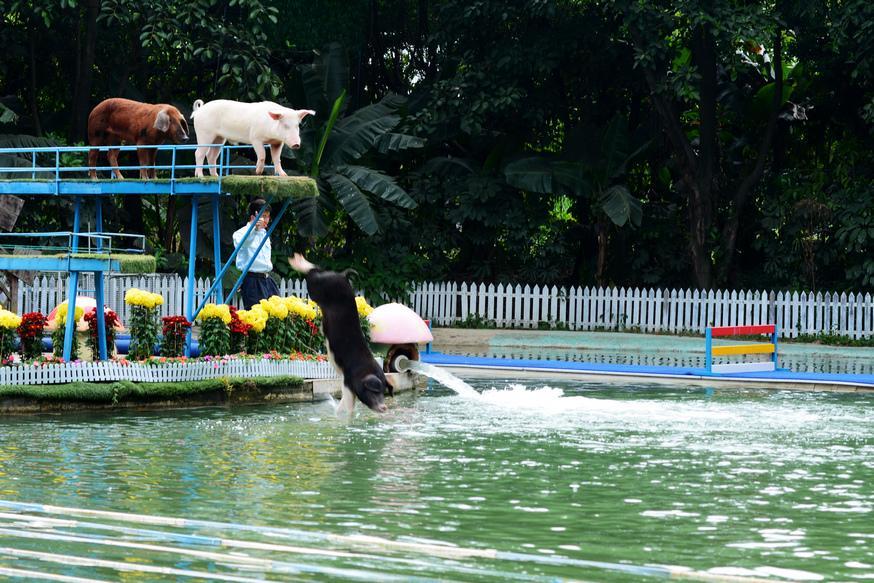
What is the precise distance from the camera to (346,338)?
13.8m

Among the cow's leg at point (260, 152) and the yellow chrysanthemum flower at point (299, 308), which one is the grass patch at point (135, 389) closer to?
the yellow chrysanthemum flower at point (299, 308)

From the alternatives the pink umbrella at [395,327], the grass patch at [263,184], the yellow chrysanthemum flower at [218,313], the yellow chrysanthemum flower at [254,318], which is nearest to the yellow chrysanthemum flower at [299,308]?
the yellow chrysanthemum flower at [254,318]

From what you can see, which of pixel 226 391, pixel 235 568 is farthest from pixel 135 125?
pixel 235 568

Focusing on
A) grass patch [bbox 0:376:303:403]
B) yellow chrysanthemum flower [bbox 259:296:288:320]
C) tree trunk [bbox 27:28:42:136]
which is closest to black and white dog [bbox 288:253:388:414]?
grass patch [bbox 0:376:303:403]

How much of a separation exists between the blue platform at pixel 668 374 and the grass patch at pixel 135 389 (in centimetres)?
559

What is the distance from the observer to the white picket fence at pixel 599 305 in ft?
105

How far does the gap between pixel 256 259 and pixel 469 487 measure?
907 cm

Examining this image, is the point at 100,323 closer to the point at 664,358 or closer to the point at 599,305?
the point at 664,358

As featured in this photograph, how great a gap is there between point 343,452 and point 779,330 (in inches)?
824

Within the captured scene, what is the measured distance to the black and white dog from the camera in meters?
13.8

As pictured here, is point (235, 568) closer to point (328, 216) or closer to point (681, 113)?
point (328, 216)

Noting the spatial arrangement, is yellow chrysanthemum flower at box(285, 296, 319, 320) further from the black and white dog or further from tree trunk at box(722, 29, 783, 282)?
tree trunk at box(722, 29, 783, 282)

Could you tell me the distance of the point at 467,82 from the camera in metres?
34.8

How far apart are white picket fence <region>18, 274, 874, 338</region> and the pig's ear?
12453 mm
